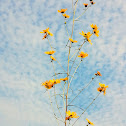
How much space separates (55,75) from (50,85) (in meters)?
0.19

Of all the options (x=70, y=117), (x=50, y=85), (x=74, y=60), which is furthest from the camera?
(x=74, y=60)

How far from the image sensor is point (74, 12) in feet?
10.1

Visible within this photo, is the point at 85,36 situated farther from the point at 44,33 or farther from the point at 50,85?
the point at 50,85

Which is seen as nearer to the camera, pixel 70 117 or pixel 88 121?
pixel 70 117

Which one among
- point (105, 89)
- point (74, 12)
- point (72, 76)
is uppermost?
point (74, 12)

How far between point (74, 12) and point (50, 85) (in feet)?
4.51

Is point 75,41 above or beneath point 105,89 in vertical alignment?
above

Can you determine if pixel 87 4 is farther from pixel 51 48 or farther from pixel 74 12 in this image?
pixel 51 48

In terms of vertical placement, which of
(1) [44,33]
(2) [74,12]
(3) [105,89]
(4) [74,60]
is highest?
(2) [74,12]

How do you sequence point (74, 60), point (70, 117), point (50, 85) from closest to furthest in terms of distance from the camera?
point (70, 117), point (50, 85), point (74, 60)

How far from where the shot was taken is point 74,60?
116 inches

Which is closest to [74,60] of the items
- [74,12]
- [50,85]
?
[50,85]

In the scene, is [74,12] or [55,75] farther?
[74,12]

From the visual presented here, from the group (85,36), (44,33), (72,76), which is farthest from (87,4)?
(72,76)
